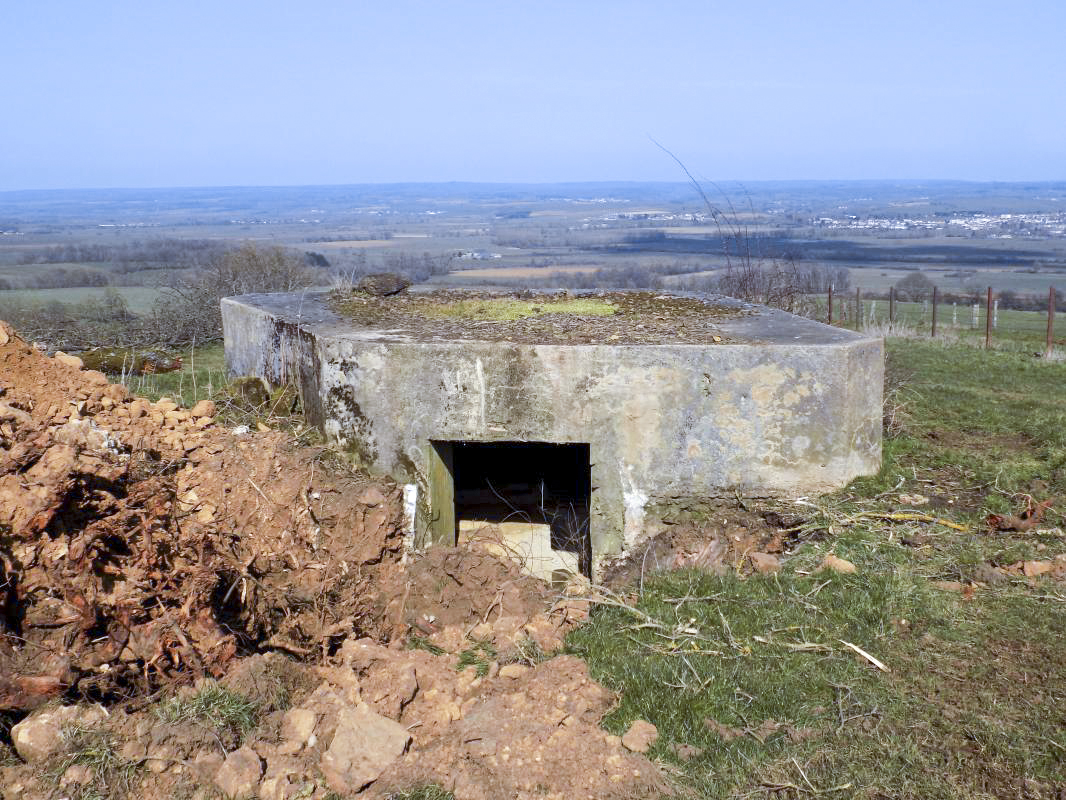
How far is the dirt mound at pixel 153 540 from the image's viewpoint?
13.4 feet

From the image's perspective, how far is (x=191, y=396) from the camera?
27.1 ft

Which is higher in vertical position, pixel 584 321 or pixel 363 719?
pixel 584 321

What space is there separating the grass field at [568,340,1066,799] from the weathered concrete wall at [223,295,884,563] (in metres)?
0.44

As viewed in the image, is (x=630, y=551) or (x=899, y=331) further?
(x=899, y=331)

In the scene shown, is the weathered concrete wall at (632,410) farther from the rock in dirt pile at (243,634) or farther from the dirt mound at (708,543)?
the rock in dirt pile at (243,634)

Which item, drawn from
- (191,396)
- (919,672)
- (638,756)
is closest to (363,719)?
(638,756)

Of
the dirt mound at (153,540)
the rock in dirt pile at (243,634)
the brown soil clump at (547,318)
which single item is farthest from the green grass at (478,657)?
the brown soil clump at (547,318)

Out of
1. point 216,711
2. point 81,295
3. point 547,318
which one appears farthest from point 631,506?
point 81,295

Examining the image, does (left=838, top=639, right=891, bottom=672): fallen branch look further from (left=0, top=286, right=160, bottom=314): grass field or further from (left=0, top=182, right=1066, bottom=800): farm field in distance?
(left=0, top=286, right=160, bottom=314): grass field

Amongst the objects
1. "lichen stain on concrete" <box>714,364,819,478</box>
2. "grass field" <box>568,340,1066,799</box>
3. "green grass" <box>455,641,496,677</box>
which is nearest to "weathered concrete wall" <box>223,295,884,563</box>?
"lichen stain on concrete" <box>714,364,819,478</box>

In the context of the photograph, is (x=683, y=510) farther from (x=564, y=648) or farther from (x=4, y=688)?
(x=4, y=688)

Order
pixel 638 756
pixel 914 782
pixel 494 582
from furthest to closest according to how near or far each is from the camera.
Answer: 1. pixel 494 582
2. pixel 638 756
3. pixel 914 782

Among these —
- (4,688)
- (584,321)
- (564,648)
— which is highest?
(584,321)

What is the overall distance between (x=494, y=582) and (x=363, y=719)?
67.5 inches
